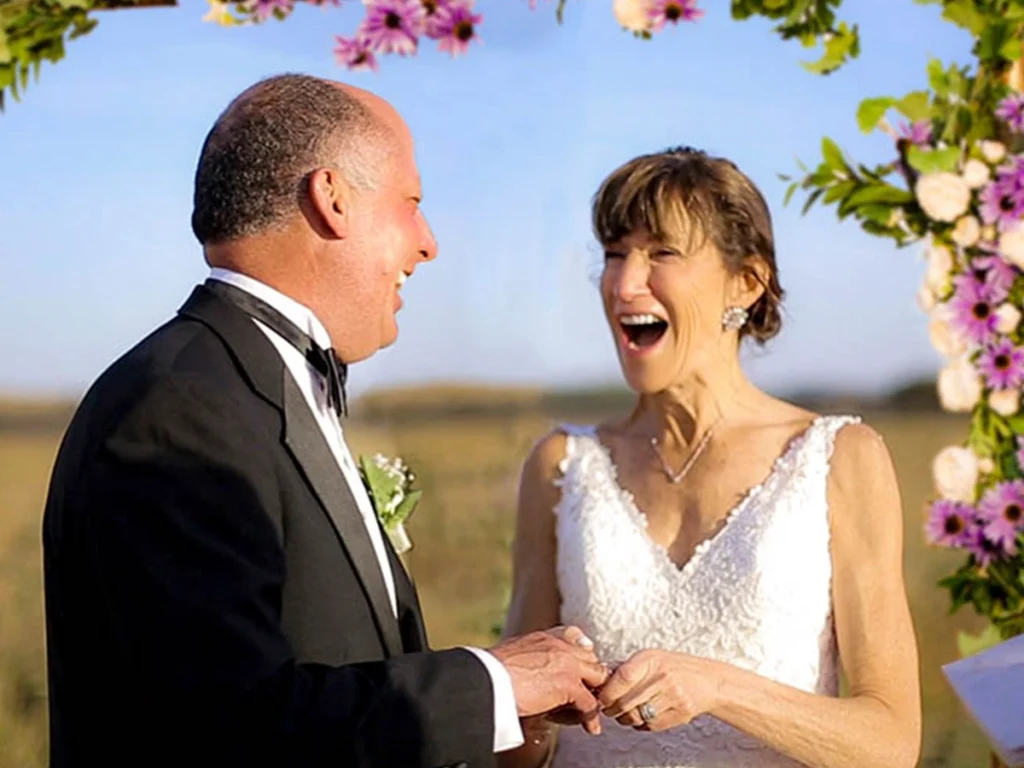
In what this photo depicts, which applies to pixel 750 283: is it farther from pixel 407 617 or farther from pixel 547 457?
pixel 407 617

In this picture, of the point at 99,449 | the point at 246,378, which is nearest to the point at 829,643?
the point at 246,378

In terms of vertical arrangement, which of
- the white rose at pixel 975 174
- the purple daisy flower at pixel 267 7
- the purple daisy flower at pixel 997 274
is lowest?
the purple daisy flower at pixel 997 274

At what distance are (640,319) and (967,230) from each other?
4.74 ft

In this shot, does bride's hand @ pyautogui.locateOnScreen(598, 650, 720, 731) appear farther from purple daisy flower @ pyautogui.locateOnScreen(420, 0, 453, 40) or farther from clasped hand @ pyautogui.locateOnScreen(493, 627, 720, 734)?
purple daisy flower @ pyautogui.locateOnScreen(420, 0, 453, 40)

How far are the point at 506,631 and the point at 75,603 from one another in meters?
1.37

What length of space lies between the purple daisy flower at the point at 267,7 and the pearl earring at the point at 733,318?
5.75 feet

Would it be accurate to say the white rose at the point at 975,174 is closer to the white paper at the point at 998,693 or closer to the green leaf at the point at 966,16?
the green leaf at the point at 966,16

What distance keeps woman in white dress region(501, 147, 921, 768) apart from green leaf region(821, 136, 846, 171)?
1078 mm

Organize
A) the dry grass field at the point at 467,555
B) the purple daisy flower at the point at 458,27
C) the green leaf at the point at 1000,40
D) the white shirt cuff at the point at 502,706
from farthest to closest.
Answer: the dry grass field at the point at 467,555, the purple daisy flower at the point at 458,27, the green leaf at the point at 1000,40, the white shirt cuff at the point at 502,706

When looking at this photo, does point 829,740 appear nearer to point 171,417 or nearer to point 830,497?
point 830,497

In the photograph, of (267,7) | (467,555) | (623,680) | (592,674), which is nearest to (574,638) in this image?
(592,674)

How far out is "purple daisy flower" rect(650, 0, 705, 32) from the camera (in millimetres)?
4277

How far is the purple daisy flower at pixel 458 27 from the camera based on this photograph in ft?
14.1

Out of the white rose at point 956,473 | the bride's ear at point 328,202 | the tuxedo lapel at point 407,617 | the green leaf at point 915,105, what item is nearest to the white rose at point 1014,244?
the green leaf at point 915,105
